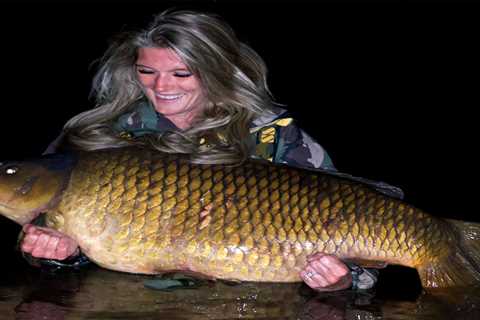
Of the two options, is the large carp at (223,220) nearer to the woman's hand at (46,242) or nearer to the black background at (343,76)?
the woman's hand at (46,242)

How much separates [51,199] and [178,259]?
19.1 inches

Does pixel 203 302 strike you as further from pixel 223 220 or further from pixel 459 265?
pixel 459 265

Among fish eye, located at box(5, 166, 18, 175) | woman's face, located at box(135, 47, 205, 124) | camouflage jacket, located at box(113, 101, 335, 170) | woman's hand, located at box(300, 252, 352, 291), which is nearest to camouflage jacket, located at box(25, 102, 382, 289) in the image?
camouflage jacket, located at box(113, 101, 335, 170)

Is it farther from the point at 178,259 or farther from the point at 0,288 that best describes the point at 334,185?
the point at 0,288

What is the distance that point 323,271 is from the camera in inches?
98.3

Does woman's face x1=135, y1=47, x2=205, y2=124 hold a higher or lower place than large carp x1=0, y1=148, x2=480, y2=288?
higher

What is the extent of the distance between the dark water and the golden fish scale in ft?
0.28

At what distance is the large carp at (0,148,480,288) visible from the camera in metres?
2.49

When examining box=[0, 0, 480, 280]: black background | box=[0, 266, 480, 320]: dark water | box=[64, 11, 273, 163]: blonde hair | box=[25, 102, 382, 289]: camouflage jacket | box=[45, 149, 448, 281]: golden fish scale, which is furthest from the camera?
box=[0, 0, 480, 280]: black background

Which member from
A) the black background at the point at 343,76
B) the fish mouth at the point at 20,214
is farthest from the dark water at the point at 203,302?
the black background at the point at 343,76

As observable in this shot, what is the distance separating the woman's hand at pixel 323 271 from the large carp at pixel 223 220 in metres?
0.03

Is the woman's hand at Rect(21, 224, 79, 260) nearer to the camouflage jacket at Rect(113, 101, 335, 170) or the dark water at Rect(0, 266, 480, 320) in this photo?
the dark water at Rect(0, 266, 480, 320)

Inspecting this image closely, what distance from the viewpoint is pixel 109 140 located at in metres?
2.77

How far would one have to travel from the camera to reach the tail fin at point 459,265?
2.57 m
